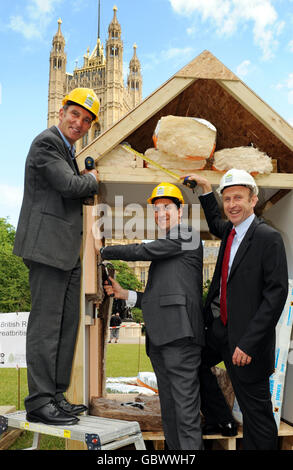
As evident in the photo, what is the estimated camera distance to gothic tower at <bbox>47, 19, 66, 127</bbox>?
304 feet

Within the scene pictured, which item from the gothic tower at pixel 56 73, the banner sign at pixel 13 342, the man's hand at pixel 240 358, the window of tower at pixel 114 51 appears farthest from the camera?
the gothic tower at pixel 56 73

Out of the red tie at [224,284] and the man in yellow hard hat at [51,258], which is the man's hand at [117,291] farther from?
the red tie at [224,284]

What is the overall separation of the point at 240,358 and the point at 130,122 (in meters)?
2.35

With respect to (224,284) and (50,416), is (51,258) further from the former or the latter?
(224,284)

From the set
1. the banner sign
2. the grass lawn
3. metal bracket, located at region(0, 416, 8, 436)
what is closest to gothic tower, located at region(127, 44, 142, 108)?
the grass lawn

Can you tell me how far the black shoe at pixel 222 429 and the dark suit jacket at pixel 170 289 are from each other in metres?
0.99

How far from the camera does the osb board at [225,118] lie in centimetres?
470

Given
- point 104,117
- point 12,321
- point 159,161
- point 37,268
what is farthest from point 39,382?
point 104,117

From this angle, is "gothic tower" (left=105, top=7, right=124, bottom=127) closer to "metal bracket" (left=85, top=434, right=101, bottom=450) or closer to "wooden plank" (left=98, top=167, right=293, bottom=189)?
"wooden plank" (left=98, top=167, right=293, bottom=189)

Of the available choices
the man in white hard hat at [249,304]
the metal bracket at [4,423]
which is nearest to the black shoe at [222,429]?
the man in white hard hat at [249,304]

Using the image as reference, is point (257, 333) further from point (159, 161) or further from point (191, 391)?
point (159, 161)

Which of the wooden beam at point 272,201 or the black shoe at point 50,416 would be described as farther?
the wooden beam at point 272,201

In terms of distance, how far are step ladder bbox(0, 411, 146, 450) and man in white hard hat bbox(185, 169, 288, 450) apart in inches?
34.4

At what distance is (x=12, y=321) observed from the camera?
6145mm
